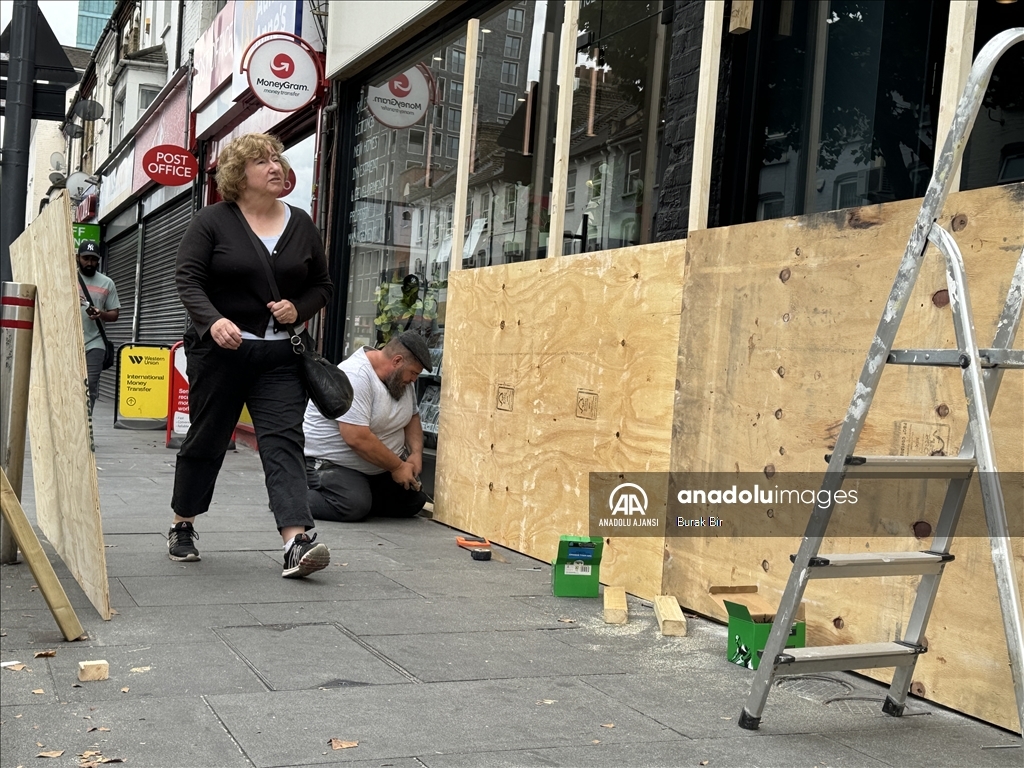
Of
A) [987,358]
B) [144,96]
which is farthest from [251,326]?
[144,96]

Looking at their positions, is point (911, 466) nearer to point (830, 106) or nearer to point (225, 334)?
point (830, 106)

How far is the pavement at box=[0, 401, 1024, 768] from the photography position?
2.89 metres

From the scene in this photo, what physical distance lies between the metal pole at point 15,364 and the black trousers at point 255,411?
0.66 m

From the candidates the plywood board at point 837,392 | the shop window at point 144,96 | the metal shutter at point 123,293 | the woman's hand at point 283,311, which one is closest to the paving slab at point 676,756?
the plywood board at point 837,392

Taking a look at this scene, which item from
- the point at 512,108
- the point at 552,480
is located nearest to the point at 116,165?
the point at 512,108

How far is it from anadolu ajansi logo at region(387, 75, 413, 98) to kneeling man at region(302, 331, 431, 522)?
314 cm

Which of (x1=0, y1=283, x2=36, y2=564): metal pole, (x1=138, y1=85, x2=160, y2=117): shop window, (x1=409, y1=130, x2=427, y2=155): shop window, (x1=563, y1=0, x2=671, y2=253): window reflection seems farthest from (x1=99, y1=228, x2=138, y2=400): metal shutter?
(x1=0, y1=283, x2=36, y2=564): metal pole

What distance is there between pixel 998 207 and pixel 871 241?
0.52m

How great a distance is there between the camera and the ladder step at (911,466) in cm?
295

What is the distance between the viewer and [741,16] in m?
5.09

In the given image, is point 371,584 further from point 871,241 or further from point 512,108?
point 512,108

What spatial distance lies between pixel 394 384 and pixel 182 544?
1.81 meters

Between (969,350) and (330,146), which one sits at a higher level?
(330,146)

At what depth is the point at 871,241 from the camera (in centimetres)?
382
